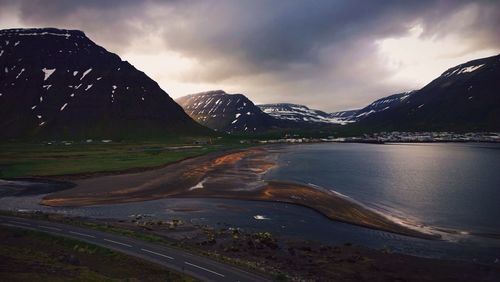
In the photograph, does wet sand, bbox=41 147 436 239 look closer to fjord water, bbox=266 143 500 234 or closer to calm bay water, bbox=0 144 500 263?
calm bay water, bbox=0 144 500 263

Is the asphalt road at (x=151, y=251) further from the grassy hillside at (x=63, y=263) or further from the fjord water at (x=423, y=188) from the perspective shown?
the fjord water at (x=423, y=188)

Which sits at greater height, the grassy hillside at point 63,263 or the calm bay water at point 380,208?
the grassy hillside at point 63,263

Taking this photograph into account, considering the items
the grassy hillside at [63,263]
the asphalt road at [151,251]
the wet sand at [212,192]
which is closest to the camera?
the grassy hillside at [63,263]

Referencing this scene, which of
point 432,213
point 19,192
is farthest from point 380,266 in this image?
point 19,192

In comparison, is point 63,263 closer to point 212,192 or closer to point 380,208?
point 212,192

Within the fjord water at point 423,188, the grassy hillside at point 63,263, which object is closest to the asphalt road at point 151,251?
the grassy hillside at point 63,263

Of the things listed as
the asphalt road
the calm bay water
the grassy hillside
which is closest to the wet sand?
the calm bay water
